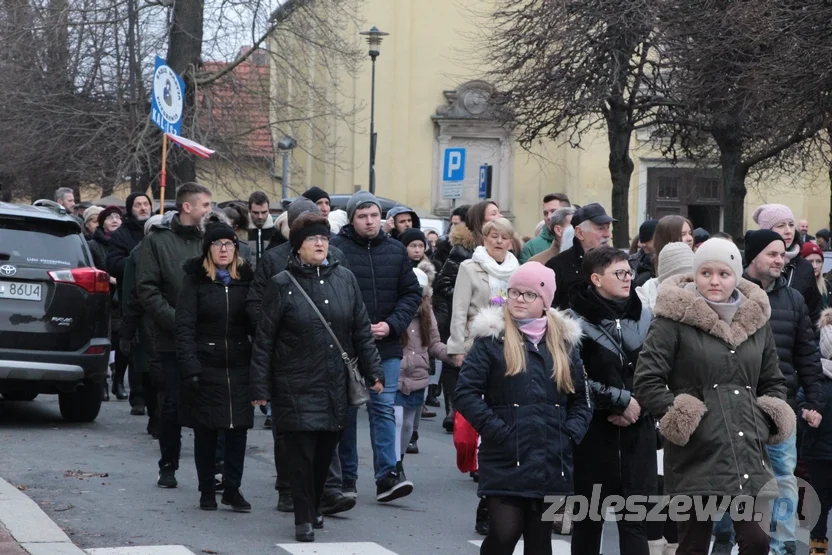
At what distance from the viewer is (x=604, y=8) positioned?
859 inches

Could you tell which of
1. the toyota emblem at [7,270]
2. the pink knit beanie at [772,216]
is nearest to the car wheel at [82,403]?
the toyota emblem at [7,270]

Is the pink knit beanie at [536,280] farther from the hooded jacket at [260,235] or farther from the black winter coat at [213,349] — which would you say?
the hooded jacket at [260,235]

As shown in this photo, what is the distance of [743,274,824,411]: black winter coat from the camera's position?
814cm

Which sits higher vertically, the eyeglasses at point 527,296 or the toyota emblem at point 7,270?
the eyeglasses at point 527,296

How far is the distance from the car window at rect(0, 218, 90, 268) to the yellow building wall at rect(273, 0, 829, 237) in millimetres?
29623

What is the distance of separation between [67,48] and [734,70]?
632 inches

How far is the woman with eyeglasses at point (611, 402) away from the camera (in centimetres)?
704

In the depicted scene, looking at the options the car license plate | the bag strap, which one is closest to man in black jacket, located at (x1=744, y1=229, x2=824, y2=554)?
the bag strap

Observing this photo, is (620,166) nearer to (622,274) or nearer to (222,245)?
(222,245)

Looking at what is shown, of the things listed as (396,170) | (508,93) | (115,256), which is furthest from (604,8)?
(396,170)

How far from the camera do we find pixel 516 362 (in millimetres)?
6590

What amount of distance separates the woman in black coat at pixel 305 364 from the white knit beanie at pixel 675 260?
5.90 ft

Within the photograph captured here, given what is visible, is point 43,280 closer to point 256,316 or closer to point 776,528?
point 256,316

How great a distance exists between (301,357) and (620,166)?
56.2 feet
